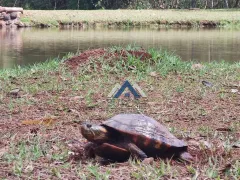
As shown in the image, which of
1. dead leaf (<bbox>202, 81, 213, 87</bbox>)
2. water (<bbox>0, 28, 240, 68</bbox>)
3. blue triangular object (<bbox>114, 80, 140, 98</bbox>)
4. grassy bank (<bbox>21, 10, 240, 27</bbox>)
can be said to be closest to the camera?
blue triangular object (<bbox>114, 80, 140, 98</bbox>)

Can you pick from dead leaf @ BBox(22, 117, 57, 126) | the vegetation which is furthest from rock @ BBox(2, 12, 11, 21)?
dead leaf @ BBox(22, 117, 57, 126)

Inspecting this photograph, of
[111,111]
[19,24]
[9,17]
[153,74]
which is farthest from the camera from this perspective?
[9,17]

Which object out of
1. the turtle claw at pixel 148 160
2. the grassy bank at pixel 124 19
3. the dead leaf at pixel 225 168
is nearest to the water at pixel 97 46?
the grassy bank at pixel 124 19

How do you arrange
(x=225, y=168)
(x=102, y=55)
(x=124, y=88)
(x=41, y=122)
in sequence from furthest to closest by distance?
(x=102, y=55) → (x=124, y=88) → (x=41, y=122) → (x=225, y=168)

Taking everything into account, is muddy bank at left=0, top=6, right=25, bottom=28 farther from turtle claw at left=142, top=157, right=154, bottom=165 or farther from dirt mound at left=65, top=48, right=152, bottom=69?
turtle claw at left=142, top=157, right=154, bottom=165

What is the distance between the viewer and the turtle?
2.69 metres

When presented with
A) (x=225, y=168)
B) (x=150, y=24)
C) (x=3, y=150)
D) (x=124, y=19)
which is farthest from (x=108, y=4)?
(x=225, y=168)

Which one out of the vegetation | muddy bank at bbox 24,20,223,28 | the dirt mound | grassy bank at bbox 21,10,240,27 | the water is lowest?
the water

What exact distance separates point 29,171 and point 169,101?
7.52 feet

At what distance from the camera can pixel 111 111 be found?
4.21 meters

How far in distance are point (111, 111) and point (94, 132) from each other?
1.52 metres

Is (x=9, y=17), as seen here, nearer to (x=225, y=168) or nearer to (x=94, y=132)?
(x=94, y=132)

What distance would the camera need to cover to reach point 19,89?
514 centimetres

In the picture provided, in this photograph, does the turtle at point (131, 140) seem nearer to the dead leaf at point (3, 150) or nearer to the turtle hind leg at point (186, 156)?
the turtle hind leg at point (186, 156)
